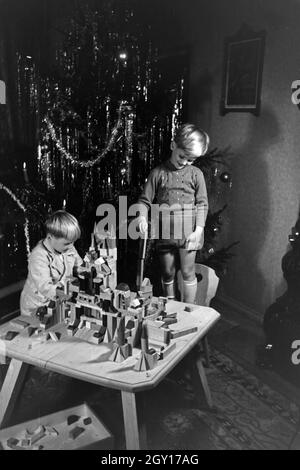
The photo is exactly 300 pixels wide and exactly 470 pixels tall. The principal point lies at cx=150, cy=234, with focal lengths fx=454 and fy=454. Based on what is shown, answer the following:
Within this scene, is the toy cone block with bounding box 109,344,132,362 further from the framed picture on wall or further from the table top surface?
the framed picture on wall

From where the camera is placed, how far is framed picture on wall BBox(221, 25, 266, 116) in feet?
4.82

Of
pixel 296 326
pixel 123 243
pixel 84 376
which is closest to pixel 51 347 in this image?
pixel 84 376

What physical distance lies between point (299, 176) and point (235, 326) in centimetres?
59

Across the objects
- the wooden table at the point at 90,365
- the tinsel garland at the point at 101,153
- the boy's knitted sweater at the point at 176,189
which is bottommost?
the wooden table at the point at 90,365

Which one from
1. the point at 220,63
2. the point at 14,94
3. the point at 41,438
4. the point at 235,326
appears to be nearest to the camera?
the point at 41,438

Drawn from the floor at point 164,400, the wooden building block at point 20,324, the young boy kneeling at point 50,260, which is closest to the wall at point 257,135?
the floor at point 164,400

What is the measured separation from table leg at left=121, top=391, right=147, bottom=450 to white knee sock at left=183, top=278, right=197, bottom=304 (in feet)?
1.79

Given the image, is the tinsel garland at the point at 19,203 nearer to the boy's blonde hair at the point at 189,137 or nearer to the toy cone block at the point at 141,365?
the boy's blonde hair at the point at 189,137

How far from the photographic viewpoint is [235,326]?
1.69m

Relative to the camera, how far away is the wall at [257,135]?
1.44m

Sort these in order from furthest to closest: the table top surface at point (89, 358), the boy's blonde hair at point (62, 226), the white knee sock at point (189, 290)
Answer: the white knee sock at point (189, 290), the boy's blonde hair at point (62, 226), the table top surface at point (89, 358)

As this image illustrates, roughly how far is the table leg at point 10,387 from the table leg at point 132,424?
288 millimetres

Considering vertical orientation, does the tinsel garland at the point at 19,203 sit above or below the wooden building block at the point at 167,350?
above

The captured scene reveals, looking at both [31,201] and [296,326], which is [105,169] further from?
[296,326]
